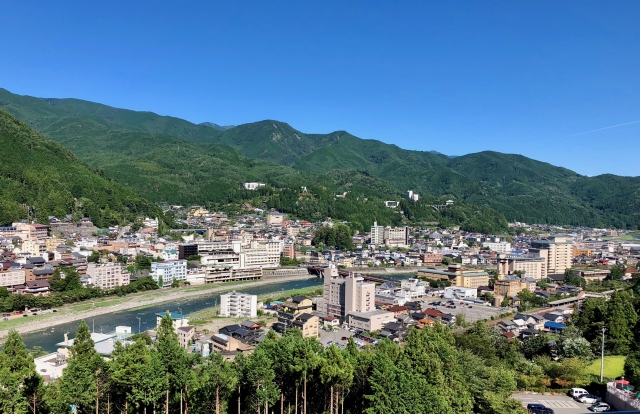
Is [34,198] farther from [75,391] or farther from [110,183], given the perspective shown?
[75,391]

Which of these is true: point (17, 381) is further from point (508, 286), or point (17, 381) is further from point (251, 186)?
point (251, 186)

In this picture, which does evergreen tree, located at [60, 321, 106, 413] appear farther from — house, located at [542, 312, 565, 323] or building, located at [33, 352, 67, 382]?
house, located at [542, 312, 565, 323]

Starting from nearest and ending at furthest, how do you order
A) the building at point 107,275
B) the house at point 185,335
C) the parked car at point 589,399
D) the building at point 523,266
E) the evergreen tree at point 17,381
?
the evergreen tree at point 17,381
the parked car at point 589,399
the house at point 185,335
the building at point 107,275
the building at point 523,266


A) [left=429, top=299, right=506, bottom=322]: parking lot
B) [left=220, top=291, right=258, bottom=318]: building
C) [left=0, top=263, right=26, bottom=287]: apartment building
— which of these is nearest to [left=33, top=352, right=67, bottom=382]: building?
[left=220, top=291, right=258, bottom=318]: building

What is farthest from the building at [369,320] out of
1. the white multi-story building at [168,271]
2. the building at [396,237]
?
the building at [396,237]

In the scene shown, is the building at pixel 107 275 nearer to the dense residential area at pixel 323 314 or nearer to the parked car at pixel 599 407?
the dense residential area at pixel 323 314

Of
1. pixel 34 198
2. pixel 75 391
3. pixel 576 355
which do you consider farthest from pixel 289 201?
pixel 75 391
